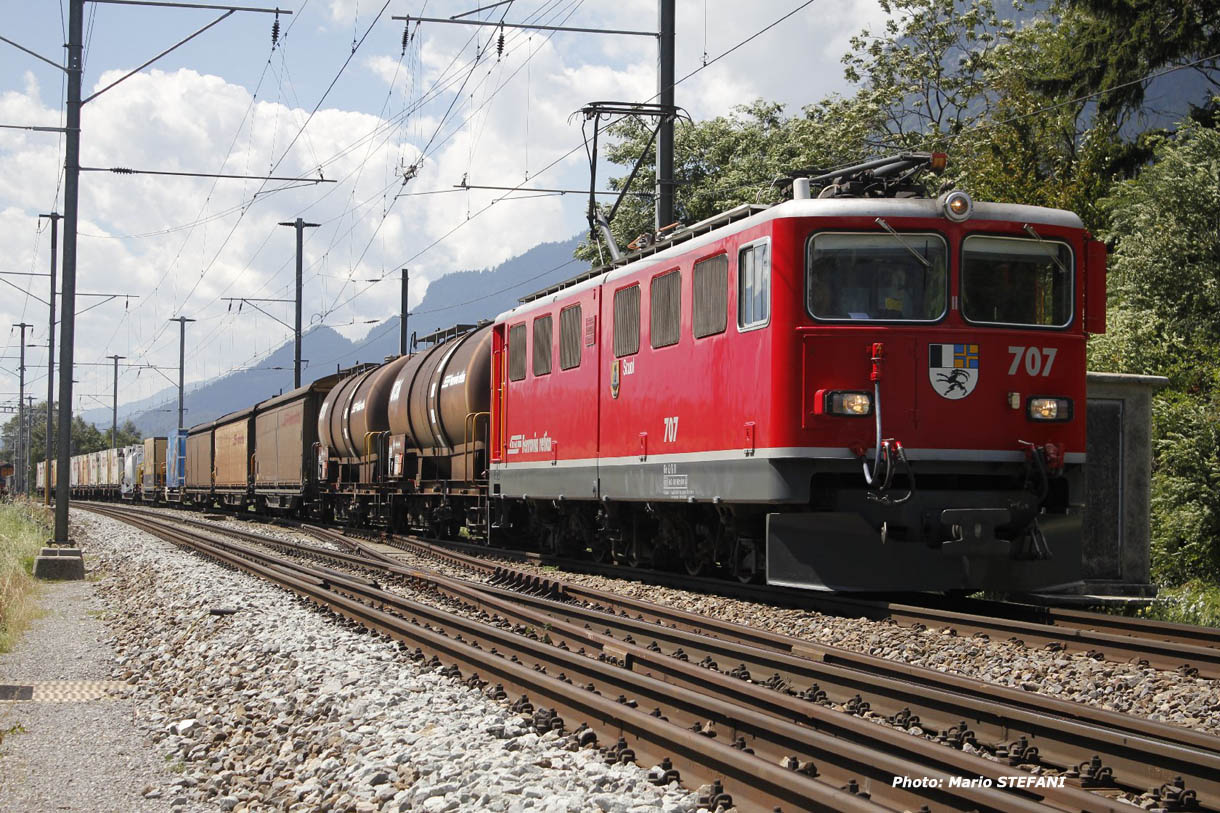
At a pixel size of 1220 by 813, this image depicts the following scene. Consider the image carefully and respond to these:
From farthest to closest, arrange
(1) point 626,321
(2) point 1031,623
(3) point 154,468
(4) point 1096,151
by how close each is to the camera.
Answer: (3) point 154,468
(4) point 1096,151
(1) point 626,321
(2) point 1031,623

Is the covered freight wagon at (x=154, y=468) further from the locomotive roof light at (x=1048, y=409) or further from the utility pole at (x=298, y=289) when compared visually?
the locomotive roof light at (x=1048, y=409)

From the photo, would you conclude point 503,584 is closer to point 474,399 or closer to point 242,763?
point 474,399

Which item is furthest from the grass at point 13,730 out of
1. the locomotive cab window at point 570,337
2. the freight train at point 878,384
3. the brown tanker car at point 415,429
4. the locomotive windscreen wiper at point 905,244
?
the brown tanker car at point 415,429

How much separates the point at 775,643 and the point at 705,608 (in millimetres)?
2653

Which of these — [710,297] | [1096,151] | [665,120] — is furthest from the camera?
[1096,151]

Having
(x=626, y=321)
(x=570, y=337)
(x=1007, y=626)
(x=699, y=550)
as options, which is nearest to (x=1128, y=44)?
(x=570, y=337)

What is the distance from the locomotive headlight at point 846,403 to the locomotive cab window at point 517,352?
701cm

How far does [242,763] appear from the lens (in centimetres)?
634

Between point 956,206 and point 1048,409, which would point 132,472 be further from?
point 1048,409

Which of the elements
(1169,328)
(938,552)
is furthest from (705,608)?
(1169,328)

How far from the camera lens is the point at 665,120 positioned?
18.0 meters

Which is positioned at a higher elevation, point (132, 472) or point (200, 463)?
point (200, 463)

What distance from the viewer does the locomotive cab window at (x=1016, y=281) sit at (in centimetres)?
1048

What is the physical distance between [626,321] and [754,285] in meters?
2.89
